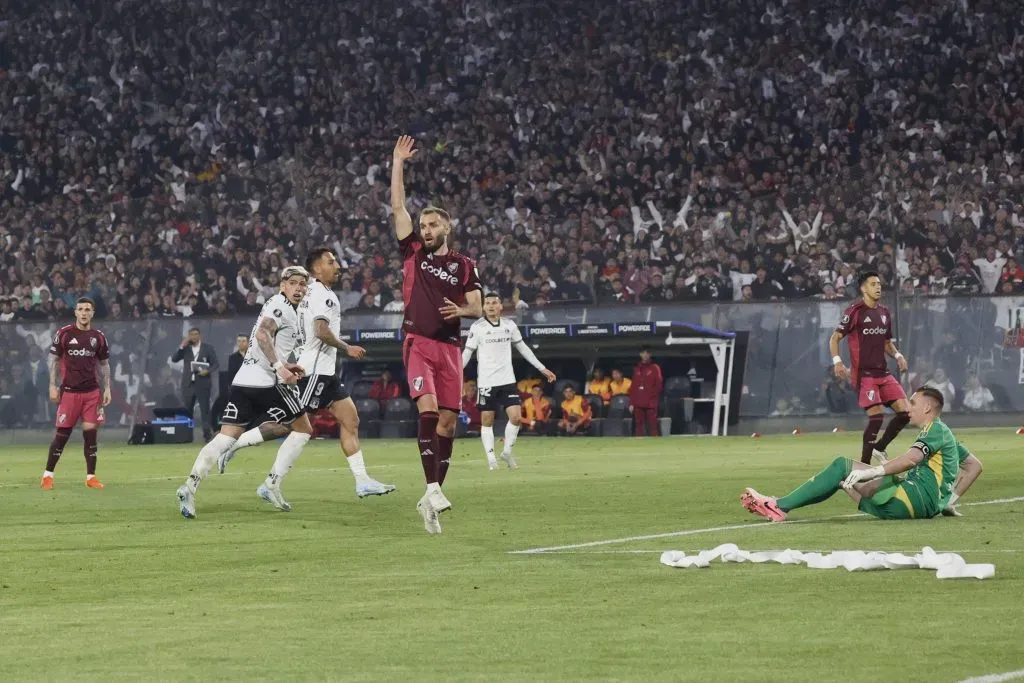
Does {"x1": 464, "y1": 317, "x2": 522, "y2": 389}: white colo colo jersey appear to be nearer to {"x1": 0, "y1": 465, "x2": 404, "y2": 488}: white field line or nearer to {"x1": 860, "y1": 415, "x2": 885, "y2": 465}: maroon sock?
{"x1": 0, "y1": 465, "x2": 404, "y2": 488}: white field line

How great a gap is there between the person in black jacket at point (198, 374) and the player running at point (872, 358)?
19724mm

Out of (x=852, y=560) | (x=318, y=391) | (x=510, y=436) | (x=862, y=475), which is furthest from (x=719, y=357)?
(x=852, y=560)

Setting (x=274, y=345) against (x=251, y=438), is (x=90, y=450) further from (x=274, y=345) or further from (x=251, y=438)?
(x=274, y=345)

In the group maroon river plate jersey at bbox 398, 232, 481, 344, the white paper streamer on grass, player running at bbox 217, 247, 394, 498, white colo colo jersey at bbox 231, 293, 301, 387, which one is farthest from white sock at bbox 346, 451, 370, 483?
the white paper streamer on grass

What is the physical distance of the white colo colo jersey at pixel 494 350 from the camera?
79.8 ft

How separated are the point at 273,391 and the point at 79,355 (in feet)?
18.7

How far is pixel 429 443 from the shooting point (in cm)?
1262

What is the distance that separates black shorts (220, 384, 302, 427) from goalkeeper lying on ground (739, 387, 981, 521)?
487 cm

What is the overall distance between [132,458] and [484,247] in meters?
12.1

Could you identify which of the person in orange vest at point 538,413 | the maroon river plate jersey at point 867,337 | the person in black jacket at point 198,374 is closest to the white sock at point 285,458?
the maroon river plate jersey at point 867,337

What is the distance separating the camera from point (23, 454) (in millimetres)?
31641

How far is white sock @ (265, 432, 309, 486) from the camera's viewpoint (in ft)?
49.9

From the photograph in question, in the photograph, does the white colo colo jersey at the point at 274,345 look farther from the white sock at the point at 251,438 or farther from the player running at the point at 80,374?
the player running at the point at 80,374

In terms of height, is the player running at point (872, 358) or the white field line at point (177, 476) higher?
the player running at point (872, 358)
